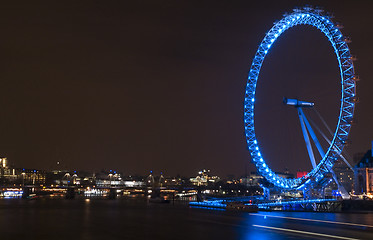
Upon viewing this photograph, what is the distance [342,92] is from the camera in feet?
254

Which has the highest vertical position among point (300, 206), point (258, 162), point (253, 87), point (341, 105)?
point (253, 87)

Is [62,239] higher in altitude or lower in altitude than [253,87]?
lower

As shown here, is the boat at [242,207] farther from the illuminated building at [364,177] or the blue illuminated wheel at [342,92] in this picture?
the illuminated building at [364,177]

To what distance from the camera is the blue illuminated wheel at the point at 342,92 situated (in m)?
77.7

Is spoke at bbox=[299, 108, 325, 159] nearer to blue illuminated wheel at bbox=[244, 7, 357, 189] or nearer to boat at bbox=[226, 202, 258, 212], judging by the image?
blue illuminated wheel at bbox=[244, 7, 357, 189]

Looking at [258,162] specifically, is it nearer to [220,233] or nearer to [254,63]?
[254,63]

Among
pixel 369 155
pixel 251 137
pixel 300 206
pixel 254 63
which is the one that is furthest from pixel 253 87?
pixel 369 155

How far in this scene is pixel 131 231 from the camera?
36.6 meters

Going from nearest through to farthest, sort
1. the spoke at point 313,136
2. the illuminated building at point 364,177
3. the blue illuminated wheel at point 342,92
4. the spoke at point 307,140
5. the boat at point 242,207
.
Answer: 1. the boat at point 242,207
2. the blue illuminated wheel at point 342,92
3. the spoke at point 313,136
4. the spoke at point 307,140
5. the illuminated building at point 364,177

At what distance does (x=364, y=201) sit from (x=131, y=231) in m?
61.4

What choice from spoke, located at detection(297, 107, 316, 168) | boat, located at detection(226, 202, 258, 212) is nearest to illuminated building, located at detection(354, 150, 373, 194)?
spoke, located at detection(297, 107, 316, 168)

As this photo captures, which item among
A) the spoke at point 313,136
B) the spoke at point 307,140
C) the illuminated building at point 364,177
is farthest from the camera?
the illuminated building at point 364,177

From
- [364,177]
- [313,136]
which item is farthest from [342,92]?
[364,177]

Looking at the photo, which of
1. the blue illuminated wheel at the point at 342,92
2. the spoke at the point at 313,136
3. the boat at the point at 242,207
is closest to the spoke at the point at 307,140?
the spoke at the point at 313,136
